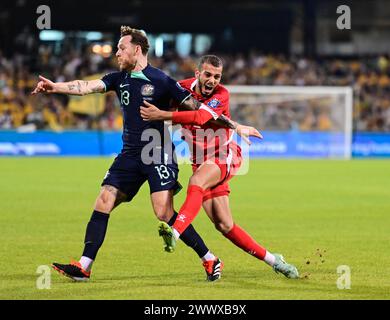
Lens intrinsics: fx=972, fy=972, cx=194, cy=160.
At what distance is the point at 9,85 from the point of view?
120ft

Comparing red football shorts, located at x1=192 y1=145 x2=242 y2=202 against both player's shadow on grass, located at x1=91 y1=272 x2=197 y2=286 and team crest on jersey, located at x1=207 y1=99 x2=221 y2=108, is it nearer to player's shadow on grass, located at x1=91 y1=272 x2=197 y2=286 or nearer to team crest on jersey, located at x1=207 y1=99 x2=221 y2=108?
team crest on jersey, located at x1=207 y1=99 x2=221 y2=108

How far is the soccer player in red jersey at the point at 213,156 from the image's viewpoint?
8.80 meters

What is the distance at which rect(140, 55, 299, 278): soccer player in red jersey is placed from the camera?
28.9 feet

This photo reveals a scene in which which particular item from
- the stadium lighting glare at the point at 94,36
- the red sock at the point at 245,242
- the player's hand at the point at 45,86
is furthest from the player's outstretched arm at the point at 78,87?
the stadium lighting glare at the point at 94,36

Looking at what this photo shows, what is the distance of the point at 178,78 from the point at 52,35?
5.44 m

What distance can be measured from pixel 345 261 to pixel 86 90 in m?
3.51

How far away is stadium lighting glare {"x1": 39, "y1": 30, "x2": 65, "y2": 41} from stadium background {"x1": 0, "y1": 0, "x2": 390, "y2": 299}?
56 mm

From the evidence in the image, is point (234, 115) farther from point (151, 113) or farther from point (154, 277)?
point (151, 113)

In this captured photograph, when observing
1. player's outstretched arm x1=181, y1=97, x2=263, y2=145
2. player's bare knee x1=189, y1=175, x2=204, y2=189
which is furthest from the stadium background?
player's outstretched arm x1=181, y1=97, x2=263, y2=145

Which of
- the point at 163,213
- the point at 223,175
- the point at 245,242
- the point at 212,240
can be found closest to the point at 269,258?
the point at 245,242

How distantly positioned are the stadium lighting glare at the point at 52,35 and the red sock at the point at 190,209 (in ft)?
102

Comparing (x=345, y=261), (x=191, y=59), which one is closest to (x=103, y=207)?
(x=345, y=261)

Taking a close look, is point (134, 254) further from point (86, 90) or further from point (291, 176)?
point (291, 176)

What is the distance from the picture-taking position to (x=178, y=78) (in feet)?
127
